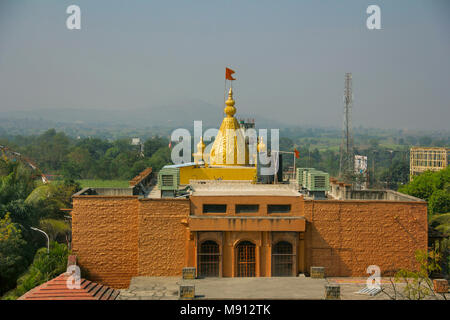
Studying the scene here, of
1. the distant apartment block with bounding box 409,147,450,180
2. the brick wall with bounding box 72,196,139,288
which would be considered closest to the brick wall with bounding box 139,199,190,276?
the brick wall with bounding box 72,196,139,288

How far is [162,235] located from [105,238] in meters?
2.73

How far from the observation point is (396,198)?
25750 millimetres

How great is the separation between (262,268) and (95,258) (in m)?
7.84

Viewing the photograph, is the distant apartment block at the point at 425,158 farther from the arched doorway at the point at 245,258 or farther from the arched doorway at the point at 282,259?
the arched doorway at the point at 245,258

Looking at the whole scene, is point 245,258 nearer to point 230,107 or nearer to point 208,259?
point 208,259

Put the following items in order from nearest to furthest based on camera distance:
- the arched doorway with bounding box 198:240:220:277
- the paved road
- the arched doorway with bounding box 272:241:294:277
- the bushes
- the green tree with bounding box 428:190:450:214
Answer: the paved road
the arched doorway with bounding box 198:240:220:277
the arched doorway with bounding box 272:241:294:277
the bushes
the green tree with bounding box 428:190:450:214

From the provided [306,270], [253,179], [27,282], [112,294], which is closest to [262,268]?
[306,270]

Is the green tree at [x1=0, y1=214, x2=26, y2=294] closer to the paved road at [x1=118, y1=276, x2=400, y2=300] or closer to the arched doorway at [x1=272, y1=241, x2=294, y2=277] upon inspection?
the paved road at [x1=118, y1=276, x2=400, y2=300]

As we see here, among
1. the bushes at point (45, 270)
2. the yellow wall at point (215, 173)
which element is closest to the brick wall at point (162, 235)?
the bushes at point (45, 270)

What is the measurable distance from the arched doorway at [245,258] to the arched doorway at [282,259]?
97cm

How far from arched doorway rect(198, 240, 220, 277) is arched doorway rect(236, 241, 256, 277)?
0.99 metres

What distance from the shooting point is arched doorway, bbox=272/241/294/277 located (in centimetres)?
2306

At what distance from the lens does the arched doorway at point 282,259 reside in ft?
75.7
